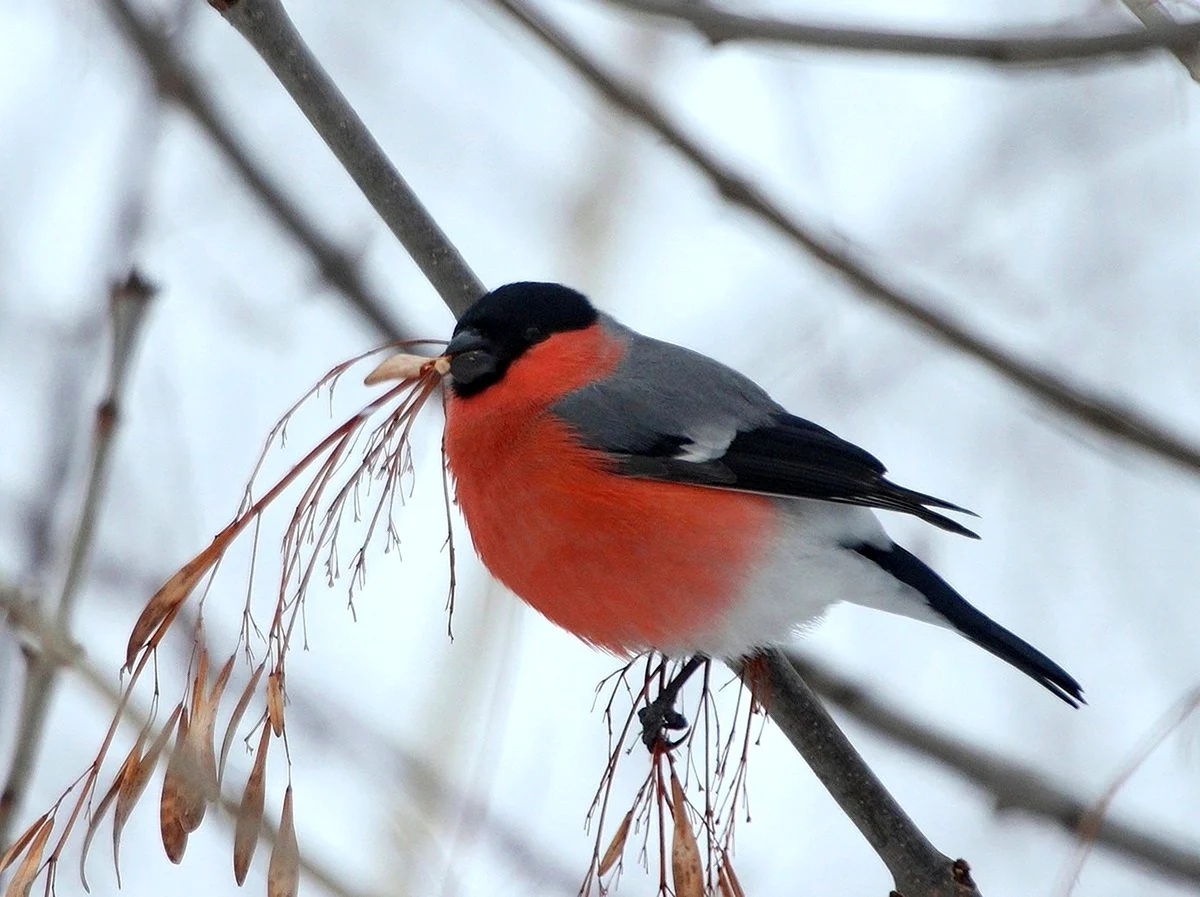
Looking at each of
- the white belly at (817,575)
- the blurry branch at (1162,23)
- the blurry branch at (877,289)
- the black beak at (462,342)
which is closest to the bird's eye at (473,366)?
the black beak at (462,342)

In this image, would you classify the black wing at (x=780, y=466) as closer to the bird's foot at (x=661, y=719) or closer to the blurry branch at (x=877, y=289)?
the bird's foot at (x=661, y=719)

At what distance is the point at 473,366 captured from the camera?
8.87 ft

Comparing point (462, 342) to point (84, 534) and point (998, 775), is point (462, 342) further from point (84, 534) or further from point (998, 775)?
point (998, 775)

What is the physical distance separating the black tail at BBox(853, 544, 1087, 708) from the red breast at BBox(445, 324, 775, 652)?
27cm

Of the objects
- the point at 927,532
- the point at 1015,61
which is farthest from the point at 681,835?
the point at 927,532

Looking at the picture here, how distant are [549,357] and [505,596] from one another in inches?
74.1

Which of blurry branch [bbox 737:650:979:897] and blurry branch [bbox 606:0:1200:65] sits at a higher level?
blurry branch [bbox 606:0:1200:65]

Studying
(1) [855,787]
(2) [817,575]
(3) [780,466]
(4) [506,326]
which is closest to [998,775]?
(1) [855,787]

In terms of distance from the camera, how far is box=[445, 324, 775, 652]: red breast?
2.45 metres

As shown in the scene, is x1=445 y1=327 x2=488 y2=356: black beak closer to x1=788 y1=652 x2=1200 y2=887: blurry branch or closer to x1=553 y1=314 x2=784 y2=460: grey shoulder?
x1=553 y1=314 x2=784 y2=460: grey shoulder

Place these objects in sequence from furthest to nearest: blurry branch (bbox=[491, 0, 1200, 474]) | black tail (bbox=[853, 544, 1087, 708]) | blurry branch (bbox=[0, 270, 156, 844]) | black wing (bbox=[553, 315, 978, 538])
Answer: black wing (bbox=[553, 315, 978, 538]), black tail (bbox=[853, 544, 1087, 708]), blurry branch (bbox=[491, 0, 1200, 474]), blurry branch (bbox=[0, 270, 156, 844])

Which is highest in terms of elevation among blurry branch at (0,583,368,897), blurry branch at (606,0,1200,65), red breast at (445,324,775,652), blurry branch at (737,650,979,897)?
blurry branch at (606,0,1200,65)

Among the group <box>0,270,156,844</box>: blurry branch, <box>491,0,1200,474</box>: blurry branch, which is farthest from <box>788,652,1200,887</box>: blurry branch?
<box>0,270,156,844</box>: blurry branch

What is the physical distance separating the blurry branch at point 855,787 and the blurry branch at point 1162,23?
1098 millimetres
